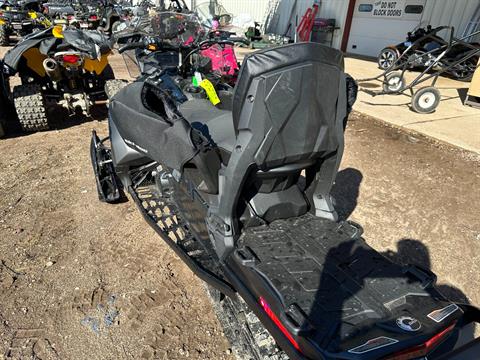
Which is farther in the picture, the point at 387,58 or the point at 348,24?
the point at 348,24

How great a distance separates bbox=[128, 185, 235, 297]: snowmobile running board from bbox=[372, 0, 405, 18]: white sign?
11.4m

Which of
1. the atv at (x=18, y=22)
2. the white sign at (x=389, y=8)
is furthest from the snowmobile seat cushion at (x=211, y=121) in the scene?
the white sign at (x=389, y=8)

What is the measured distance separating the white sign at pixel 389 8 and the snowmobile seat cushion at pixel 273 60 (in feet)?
37.9

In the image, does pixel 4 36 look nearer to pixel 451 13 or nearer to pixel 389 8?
pixel 389 8

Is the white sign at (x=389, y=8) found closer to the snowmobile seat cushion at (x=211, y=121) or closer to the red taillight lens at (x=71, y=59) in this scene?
the red taillight lens at (x=71, y=59)

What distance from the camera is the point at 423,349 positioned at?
3.95 ft

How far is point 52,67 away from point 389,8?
10.9 m

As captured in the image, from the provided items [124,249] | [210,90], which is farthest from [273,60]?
[124,249]

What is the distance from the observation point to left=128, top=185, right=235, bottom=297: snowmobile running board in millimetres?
1850

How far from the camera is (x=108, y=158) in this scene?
326 centimetres

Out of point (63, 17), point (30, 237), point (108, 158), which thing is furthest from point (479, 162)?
point (63, 17)

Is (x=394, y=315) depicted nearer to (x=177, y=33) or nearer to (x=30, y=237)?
(x=30, y=237)

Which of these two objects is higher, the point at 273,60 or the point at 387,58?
the point at 273,60

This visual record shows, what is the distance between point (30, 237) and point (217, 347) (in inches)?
68.9
